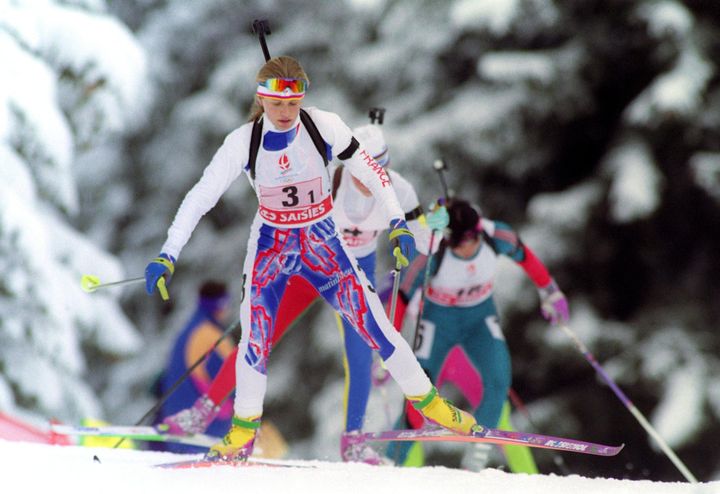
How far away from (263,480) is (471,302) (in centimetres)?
228

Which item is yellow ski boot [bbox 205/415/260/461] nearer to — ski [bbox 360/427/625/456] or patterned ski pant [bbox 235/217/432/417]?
patterned ski pant [bbox 235/217/432/417]

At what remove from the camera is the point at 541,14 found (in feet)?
39.1

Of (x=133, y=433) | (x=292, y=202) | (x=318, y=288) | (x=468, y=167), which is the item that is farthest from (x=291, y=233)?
(x=468, y=167)

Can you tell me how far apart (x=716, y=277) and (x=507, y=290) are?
2.60 meters

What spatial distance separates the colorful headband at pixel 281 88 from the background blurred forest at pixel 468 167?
4947 millimetres

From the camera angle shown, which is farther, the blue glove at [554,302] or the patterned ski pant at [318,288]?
the blue glove at [554,302]

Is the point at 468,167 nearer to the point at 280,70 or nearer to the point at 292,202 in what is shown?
the point at 292,202

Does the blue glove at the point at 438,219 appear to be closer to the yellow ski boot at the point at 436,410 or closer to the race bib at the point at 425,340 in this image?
the yellow ski boot at the point at 436,410

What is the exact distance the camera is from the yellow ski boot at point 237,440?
166 inches

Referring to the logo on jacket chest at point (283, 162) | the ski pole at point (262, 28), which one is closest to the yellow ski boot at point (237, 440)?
the logo on jacket chest at point (283, 162)

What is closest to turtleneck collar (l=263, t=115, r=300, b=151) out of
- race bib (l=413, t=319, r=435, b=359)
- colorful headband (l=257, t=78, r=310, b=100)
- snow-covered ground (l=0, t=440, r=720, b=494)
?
colorful headband (l=257, t=78, r=310, b=100)

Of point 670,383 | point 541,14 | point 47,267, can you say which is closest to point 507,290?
point 670,383

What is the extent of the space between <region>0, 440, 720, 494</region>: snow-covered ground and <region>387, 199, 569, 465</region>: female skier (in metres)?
1.37

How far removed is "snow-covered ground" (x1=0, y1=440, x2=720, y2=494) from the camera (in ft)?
11.5
